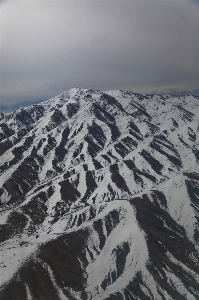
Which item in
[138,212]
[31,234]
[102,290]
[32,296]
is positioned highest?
[31,234]

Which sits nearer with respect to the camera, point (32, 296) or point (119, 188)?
point (32, 296)

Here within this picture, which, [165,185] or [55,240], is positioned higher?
[165,185]

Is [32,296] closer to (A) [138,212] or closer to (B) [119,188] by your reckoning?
(A) [138,212]

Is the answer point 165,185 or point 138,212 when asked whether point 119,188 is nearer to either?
point 165,185

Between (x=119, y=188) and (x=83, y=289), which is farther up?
(x=119, y=188)

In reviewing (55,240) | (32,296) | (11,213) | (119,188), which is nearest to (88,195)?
(119,188)

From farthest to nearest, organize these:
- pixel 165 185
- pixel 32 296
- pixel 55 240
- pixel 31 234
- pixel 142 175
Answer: pixel 142 175 < pixel 165 185 < pixel 31 234 < pixel 55 240 < pixel 32 296

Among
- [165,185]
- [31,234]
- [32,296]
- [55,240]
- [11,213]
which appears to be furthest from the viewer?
[165,185]

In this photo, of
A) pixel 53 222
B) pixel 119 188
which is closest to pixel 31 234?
pixel 53 222

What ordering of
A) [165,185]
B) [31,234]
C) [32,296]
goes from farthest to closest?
[165,185], [31,234], [32,296]
